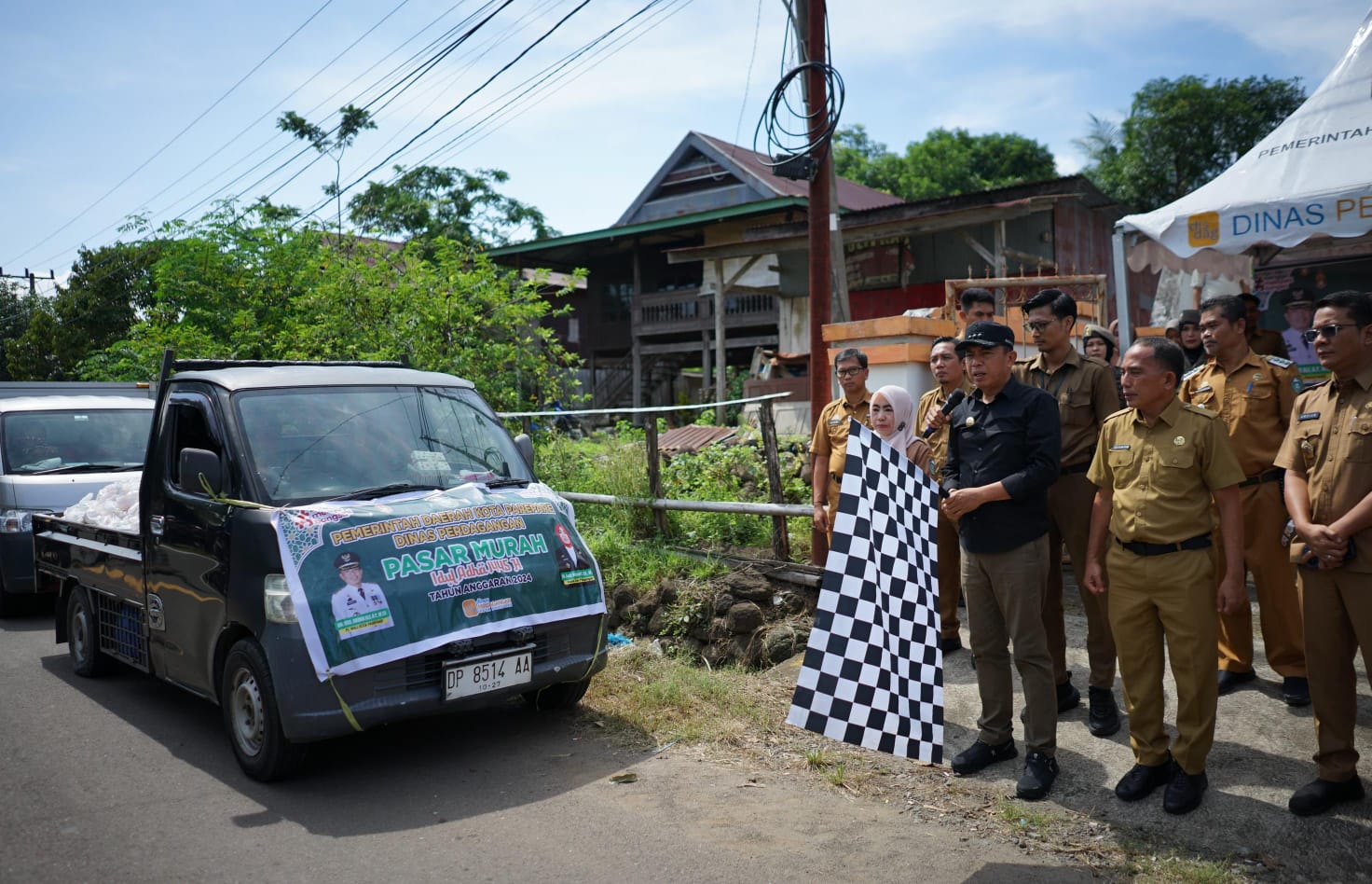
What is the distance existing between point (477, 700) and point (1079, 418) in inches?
130

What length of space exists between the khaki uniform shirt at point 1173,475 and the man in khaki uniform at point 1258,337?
2.46 meters

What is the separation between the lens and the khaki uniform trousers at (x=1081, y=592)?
476cm

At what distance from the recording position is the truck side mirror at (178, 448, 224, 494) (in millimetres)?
4867

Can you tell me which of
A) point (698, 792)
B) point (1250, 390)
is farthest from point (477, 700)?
point (1250, 390)

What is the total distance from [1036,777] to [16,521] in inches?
341

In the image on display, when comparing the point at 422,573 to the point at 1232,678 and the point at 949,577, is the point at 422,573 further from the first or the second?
the point at 1232,678

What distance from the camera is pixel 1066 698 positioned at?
16.3ft

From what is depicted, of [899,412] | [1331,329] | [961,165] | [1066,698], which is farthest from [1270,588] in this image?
[961,165]

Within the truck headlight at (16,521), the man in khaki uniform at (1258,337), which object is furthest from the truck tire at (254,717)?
the man in khaki uniform at (1258,337)

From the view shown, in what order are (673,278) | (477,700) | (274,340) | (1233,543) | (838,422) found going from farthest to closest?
(673,278), (274,340), (838,422), (477,700), (1233,543)

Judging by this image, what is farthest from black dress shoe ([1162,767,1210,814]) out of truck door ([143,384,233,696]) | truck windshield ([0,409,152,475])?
truck windshield ([0,409,152,475])

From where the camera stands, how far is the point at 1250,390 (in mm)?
4992

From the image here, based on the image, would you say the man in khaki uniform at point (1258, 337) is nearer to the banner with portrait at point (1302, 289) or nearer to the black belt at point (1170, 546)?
the black belt at point (1170, 546)

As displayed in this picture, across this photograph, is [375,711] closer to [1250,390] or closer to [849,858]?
[849,858]
